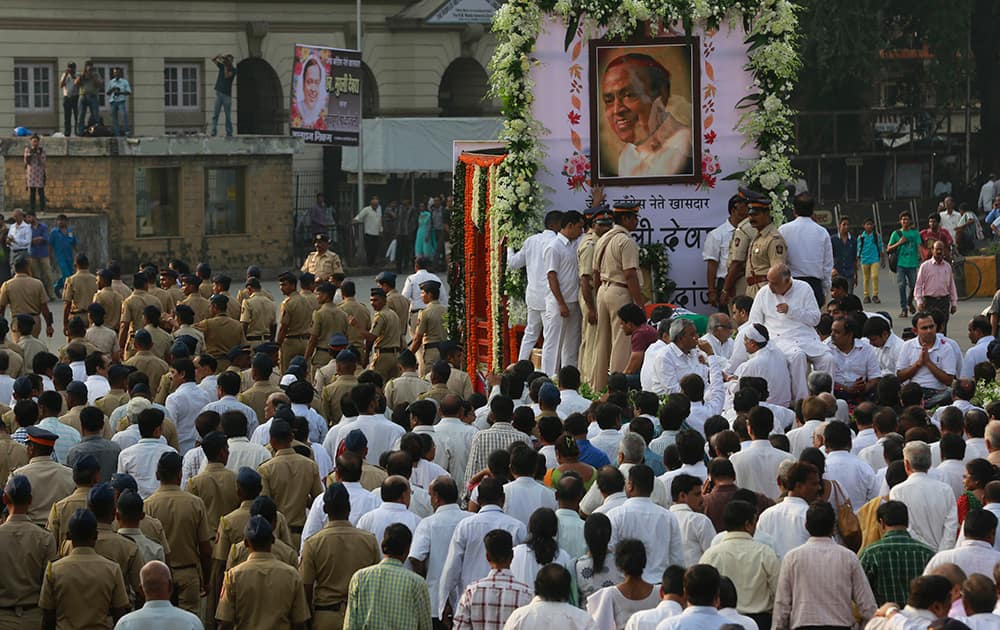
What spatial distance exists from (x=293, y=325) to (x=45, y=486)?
7757 millimetres

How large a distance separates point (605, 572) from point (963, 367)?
726cm

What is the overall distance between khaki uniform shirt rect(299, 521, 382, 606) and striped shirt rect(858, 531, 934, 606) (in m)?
2.52

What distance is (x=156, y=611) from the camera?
824cm

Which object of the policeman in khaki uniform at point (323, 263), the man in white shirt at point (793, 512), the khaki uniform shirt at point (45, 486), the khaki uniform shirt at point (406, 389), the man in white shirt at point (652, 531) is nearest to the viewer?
the man in white shirt at point (652, 531)

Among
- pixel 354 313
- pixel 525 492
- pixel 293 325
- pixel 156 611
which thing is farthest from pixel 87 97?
pixel 156 611

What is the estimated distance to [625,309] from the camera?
14445mm

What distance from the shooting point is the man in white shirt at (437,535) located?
31.1 feet

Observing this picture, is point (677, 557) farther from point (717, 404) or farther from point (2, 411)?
point (2, 411)

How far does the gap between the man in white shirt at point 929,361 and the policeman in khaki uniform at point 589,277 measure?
2.97 metres

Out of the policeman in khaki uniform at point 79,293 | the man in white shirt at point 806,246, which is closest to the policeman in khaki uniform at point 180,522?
the man in white shirt at point 806,246

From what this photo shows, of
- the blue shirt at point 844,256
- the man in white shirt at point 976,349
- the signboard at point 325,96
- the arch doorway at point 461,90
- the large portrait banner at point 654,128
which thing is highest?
the arch doorway at point 461,90

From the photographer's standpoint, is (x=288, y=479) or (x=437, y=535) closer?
(x=437, y=535)

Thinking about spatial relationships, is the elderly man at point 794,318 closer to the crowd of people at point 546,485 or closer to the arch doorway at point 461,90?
the crowd of people at point 546,485

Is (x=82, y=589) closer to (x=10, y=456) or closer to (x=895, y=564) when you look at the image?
(x=10, y=456)
